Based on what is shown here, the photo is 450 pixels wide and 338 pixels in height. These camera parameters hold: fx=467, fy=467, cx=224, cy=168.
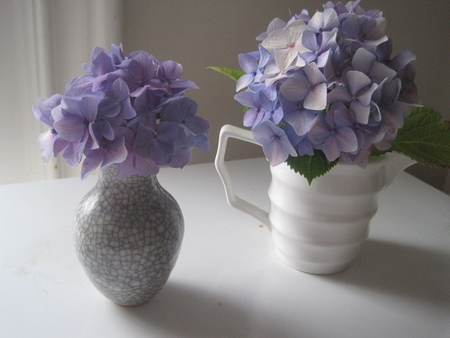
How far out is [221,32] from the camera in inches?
41.8

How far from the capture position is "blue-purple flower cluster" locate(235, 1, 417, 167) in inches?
17.9

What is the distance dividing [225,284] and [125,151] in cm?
24

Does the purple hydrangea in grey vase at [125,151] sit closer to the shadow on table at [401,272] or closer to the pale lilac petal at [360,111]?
the pale lilac petal at [360,111]

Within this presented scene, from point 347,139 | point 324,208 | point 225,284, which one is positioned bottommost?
point 225,284

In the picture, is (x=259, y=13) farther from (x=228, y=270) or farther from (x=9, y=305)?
(x=9, y=305)

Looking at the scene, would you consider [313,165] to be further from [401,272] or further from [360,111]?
[401,272]

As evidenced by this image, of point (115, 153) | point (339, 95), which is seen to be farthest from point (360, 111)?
point (115, 153)

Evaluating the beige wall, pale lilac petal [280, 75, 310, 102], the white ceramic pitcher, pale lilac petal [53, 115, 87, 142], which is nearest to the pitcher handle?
the white ceramic pitcher

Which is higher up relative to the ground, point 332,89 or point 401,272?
point 332,89

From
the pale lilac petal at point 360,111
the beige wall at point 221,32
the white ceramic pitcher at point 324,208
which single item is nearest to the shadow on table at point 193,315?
the white ceramic pitcher at point 324,208

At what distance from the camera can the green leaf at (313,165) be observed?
0.49m

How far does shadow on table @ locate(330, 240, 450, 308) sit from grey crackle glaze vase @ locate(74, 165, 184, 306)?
24 centimetres

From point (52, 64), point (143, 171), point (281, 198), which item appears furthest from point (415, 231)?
point (52, 64)

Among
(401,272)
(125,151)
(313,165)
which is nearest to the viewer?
(125,151)
